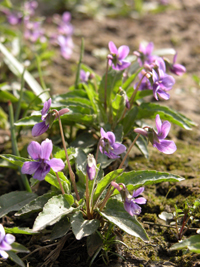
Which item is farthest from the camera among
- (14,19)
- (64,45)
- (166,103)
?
(14,19)

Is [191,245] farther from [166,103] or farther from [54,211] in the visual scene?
[166,103]

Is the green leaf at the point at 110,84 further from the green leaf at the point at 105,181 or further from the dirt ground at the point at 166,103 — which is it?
the green leaf at the point at 105,181

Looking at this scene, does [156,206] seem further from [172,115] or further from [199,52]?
[199,52]

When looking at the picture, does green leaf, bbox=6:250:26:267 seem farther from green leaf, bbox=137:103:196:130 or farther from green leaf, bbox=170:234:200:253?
green leaf, bbox=137:103:196:130

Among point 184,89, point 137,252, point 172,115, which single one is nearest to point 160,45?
point 184,89

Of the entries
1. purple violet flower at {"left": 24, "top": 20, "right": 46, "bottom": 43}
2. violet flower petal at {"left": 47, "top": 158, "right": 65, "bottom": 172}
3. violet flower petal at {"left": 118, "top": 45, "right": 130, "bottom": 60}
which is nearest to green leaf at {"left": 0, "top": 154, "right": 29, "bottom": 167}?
violet flower petal at {"left": 47, "top": 158, "right": 65, "bottom": 172}

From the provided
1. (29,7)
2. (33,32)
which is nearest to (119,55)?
(33,32)

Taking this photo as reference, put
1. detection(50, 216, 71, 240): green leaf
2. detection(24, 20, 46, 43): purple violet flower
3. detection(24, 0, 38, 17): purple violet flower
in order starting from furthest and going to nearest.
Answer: detection(24, 20, 46, 43): purple violet flower < detection(24, 0, 38, 17): purple violet flower < detection(50, 216, 71, 240): green leaf
